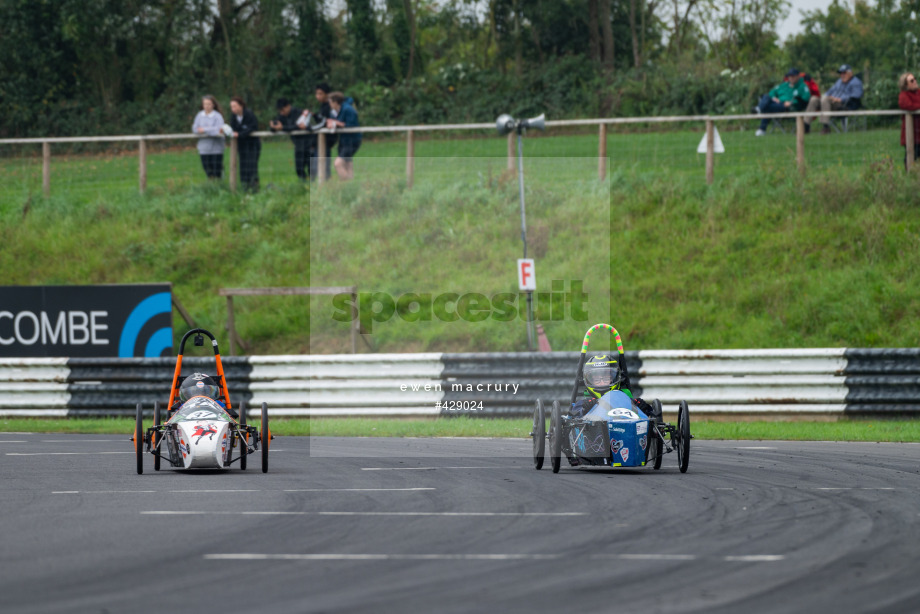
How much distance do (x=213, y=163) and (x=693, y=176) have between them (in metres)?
9.42

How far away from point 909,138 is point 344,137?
33.7 ft

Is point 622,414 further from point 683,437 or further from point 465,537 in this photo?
point 465,537

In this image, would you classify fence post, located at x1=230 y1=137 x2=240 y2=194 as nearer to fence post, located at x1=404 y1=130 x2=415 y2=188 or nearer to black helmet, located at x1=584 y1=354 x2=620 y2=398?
fence post, located at x1=404 y1=130 x2=415 y2=188

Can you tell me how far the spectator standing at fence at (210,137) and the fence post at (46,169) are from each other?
3.32m

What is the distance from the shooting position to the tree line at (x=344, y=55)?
42031mm

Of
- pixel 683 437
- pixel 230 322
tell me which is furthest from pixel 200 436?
pixel 230 322

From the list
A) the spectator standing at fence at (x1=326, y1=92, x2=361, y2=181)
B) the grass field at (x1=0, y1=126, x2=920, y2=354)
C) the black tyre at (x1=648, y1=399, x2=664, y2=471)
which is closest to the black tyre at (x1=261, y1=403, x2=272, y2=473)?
the black tyre at (x1=648, y1=399, x2=664, y2=471)

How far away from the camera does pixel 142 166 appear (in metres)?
24.5

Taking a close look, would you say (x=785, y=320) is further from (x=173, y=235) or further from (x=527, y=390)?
(x=173, y=235)

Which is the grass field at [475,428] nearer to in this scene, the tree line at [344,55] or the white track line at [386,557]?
the white track line at [386,557]

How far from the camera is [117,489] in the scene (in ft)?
32.7

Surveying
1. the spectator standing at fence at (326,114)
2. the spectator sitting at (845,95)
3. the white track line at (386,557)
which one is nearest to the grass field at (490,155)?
the spectator standing at fence at (326,114)

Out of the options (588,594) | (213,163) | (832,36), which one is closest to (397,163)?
(213,163)

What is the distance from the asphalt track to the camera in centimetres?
573
